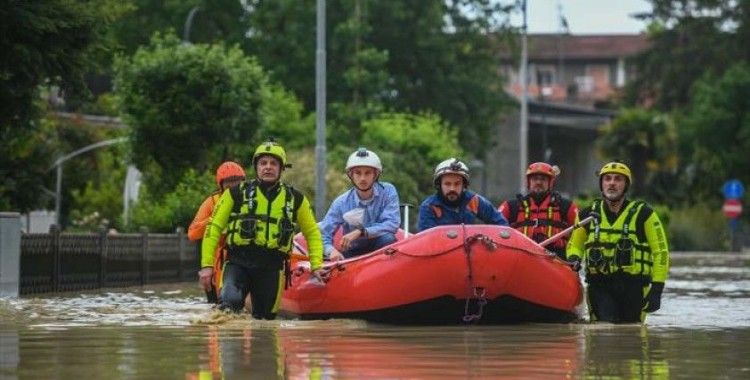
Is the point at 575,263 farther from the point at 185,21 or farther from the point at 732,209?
the point at 185,21

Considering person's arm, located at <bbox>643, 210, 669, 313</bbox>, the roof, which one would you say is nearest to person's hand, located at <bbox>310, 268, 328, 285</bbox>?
person's arm, located at <bbox>643, 210, 669, 313</bbox>

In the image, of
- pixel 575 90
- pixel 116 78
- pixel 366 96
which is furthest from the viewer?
pixel 575 90

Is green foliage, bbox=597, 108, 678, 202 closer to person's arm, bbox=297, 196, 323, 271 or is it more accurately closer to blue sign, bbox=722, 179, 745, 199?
blue sign, bbox=722, 179, 745, 199

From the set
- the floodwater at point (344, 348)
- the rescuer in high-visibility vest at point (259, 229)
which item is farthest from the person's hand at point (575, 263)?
the rescuer in high-visibility vest at point (259, 229)

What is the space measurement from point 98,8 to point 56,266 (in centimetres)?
371

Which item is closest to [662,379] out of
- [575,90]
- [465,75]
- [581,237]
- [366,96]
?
[581,237]

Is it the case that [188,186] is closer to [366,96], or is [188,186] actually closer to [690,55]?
[366,96]

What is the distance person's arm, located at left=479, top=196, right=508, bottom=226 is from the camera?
19.7 metres

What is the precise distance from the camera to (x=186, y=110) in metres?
40.5

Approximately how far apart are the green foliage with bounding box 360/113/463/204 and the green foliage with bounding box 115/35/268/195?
17.5m

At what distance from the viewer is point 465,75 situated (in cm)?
7831

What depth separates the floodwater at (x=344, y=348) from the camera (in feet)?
42.0

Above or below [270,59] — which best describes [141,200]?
below

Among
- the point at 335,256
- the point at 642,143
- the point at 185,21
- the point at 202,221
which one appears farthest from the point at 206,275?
the point at 642,143
